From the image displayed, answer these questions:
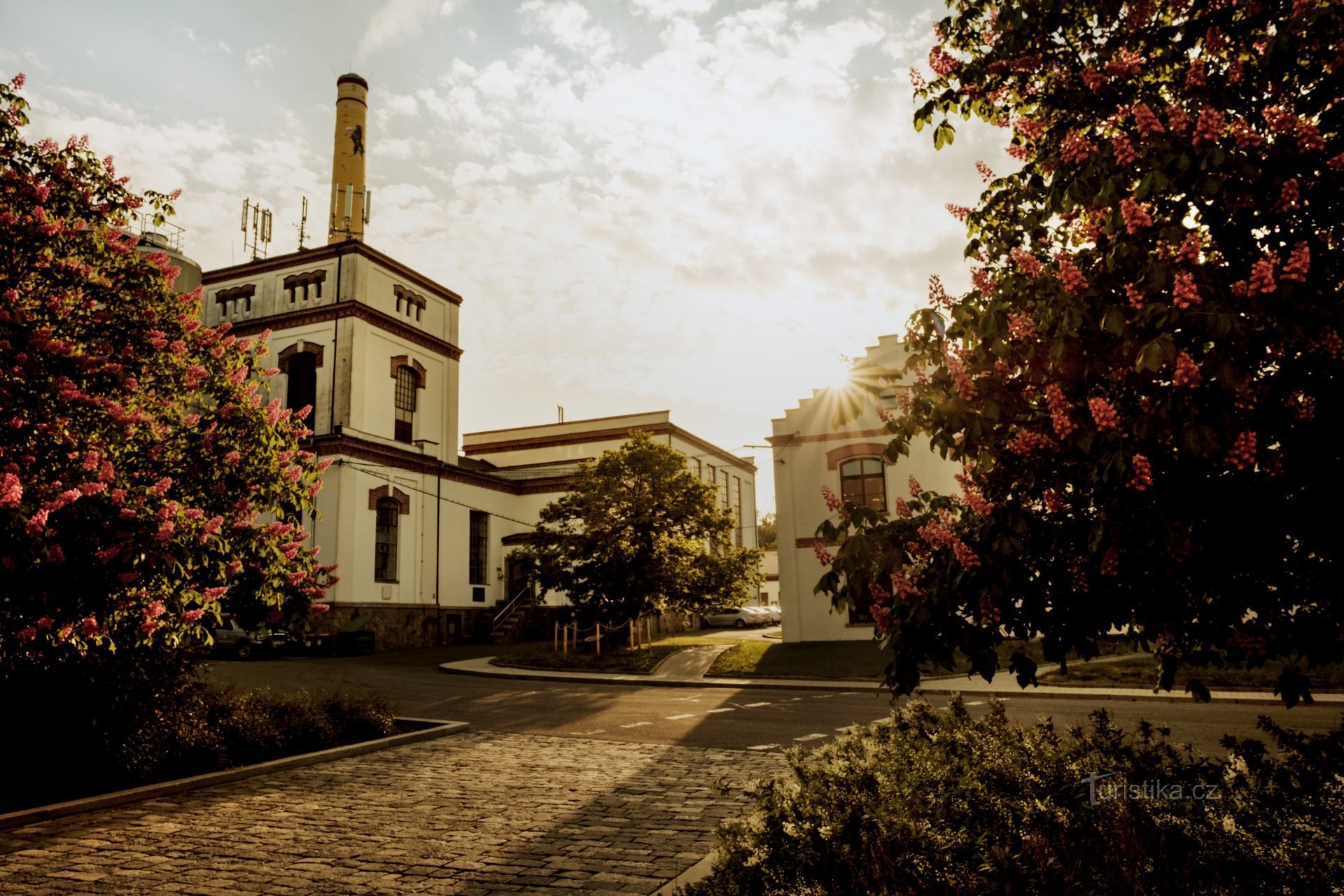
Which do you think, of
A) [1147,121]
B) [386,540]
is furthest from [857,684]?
[386,540]

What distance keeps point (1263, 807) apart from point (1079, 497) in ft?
6.27

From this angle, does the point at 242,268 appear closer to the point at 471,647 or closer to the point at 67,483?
the point at 471,647

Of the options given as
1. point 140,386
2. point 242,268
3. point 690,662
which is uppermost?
point 242,268

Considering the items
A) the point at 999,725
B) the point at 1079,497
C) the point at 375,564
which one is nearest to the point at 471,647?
the point at 375,564

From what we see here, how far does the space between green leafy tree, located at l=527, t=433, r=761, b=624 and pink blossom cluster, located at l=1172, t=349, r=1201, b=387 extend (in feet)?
87.9

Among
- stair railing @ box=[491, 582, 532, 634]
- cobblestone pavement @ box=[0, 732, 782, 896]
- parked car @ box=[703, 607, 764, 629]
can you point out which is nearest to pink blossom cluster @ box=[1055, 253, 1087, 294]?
cobblestone pavement @ box=[0, 732, 782, 896]

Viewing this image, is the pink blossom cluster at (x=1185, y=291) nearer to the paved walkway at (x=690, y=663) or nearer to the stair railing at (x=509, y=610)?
the paved walkway at (x=690, y=663)

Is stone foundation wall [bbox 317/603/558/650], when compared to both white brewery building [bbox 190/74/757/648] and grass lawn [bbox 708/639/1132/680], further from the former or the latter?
grass lawn [bbox 708/639/1132/680]

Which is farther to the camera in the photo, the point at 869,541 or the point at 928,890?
the point at 869,541

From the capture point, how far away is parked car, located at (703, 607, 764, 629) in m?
51.9

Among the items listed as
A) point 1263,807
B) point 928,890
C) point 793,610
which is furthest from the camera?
point 793,610

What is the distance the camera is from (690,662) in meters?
27.0

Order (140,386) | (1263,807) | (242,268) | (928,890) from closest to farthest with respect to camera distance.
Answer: (928,890), (1263,807), (140,386), (242,268)

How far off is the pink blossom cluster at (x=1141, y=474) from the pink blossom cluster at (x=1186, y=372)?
0.36m
